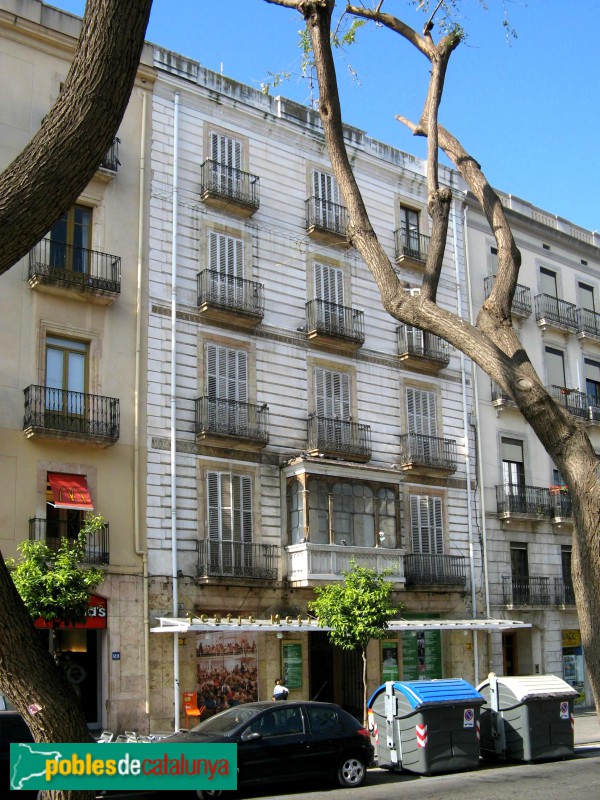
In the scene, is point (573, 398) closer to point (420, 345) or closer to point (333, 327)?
point (420, 345)

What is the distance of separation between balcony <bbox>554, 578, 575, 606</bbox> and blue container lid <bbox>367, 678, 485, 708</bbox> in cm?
1419

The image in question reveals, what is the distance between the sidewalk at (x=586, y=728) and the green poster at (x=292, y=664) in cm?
707

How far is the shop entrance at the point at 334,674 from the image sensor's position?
26.5 meters

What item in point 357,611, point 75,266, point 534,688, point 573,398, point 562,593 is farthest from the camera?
point 573,398

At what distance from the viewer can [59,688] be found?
5207 millimetres

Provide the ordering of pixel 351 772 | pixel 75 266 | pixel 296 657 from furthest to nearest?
pixel 296 657 → pixel 75 266 → pixel 351 772

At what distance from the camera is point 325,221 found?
2856 centimetres

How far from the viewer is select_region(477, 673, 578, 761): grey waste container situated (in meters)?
18.5

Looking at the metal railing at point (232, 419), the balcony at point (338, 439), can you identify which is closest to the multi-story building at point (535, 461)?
the balcony at point (338, 439)

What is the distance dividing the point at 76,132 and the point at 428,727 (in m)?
14.6

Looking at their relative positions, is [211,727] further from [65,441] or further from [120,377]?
[120,377]

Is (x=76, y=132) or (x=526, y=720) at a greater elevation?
(x=76, y=132)

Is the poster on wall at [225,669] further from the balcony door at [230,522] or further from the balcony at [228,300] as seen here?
the balcony at [228,300]

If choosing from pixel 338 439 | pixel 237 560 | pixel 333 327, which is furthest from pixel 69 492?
pixel 333 327
